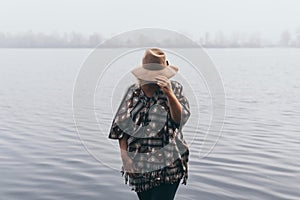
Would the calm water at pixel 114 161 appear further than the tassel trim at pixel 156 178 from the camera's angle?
Yes

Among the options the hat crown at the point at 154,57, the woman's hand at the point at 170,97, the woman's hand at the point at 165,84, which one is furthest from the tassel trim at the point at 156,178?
the hat crown at the point at 154,57

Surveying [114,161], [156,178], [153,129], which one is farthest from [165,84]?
[114,161]

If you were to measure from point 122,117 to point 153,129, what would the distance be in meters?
0.31

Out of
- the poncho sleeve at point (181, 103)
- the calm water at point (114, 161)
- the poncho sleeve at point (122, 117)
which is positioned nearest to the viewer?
the poncho sleeve at point (181, 103)

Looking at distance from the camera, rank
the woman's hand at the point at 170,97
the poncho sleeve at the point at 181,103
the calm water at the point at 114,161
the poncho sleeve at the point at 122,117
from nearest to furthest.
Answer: the woman's hand at the point at 170,97 < the poncho sleeve at the point at 181,103 < the poncho sleeve at the point at 122,117 < the calm water at the point at 114,161

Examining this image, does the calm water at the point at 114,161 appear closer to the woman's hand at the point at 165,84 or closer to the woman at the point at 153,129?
the woman at the point at 153,129

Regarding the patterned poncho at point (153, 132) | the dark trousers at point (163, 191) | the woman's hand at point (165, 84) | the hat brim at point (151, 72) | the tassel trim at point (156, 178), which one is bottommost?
the dark trousers at point (163, 191)

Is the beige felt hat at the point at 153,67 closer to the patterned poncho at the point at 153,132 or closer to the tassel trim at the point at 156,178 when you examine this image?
the patterned poncho at the point at 153,132

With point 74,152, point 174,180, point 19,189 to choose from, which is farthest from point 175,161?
point 74,152

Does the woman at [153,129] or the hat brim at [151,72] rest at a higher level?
the hat brim at [151,72]

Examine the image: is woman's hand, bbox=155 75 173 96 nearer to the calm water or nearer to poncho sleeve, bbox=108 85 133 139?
poncho sleeve, bbox=108 85 133 139

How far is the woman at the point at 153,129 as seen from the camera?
423 cm

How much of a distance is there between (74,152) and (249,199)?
5.85 metres

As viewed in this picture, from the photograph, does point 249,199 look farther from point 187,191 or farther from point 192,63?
point 192,63
